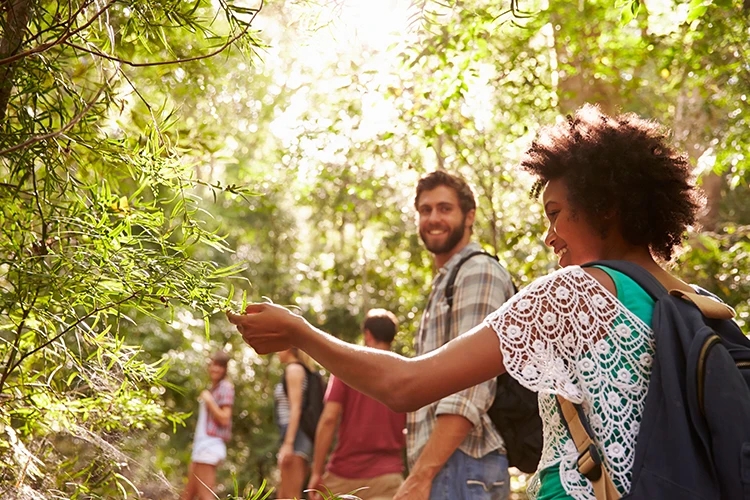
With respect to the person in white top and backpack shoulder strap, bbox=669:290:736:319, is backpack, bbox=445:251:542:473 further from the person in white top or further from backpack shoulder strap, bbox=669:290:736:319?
the person in white top

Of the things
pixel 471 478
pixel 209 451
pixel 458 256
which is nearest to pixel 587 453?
pixel 471 478

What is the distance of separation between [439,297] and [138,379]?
1871 mm

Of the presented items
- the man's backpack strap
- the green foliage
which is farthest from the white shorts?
the man's backpack strap

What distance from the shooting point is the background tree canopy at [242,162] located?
1.93 meters

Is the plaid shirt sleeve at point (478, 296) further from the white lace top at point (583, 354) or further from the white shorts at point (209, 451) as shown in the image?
the white shorts at point (209, 451)

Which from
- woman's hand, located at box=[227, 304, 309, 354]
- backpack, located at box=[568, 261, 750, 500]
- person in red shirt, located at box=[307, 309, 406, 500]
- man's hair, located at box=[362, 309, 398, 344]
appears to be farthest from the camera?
man's hair, located at box=[362, 309, 398, 344]

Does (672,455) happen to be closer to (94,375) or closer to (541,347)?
(541,347)

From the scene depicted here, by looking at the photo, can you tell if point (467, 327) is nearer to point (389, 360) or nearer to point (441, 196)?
point (441, 196)

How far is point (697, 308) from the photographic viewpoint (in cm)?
185

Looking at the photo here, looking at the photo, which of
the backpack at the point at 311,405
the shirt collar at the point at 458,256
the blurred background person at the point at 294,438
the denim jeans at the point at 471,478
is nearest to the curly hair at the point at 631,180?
the denim jeans at the point at 471,478

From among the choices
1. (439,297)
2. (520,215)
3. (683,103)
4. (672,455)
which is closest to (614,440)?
(672,455)

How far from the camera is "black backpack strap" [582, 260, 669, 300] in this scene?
6.10 feet

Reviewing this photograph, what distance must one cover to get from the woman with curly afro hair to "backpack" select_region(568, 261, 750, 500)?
0.05 m

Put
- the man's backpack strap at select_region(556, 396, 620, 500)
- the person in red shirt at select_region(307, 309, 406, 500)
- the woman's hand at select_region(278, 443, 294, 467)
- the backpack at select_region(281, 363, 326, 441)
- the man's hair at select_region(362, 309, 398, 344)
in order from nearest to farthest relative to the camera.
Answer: the man's backpack strap at select_region(556, 396, 620, 500) → the person in red shirt at select_region(307, 309, 406, 500) → the man's hair at select_region(362, 309, 398, 344) → the woman's hand at select_region(278, 443, 294, 467) → the backpack at select_region(281, 363, 326, 441)
